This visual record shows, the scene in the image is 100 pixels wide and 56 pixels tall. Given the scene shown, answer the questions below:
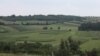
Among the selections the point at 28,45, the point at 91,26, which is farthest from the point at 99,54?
the point at 91,26

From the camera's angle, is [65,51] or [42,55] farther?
[42,55]

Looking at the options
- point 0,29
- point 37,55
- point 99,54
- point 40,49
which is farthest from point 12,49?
point 0,29

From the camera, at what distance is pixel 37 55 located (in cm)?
A: 4638

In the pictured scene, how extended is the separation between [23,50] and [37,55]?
7.72m

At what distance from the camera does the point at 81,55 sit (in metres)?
43.2

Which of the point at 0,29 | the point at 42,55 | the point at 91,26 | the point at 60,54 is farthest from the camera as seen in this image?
the point at 91,26

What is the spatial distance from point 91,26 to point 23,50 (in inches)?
1981

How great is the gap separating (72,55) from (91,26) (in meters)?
56.4

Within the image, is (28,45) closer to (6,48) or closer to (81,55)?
(6,48)

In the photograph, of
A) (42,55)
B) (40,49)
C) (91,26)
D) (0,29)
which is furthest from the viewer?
(91,26)

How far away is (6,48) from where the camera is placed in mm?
55281

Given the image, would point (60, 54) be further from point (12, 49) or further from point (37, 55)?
point (12, 49)

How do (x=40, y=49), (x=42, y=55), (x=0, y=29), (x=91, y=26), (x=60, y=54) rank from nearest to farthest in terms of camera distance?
(x=60, y=54)
(x=42, y=55)
(x=40, y=49)
(x=0, y=29)
(x=91, y=26)

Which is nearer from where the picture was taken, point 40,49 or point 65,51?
point 65,51
